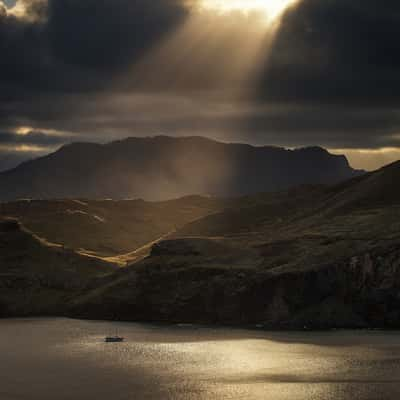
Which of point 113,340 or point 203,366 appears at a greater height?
point 113,340

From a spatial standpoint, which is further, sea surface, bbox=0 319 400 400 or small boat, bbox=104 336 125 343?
small boat, bbox=104 336 125 343

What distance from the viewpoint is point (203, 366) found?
15788cm

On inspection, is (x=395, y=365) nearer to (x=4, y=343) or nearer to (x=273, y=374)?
(x=273, y=374)

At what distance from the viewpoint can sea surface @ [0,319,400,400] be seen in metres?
135

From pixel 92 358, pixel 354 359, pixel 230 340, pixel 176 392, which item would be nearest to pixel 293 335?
pixel 230 340

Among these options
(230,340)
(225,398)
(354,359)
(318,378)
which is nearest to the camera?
(225,398)

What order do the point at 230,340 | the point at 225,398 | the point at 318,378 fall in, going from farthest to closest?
the point at 230,340 < the point at 318,378 < the point at 225,398

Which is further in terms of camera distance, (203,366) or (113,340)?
(113,340)

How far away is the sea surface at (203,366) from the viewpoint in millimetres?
135250

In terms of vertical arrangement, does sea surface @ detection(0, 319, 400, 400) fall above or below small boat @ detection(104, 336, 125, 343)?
below

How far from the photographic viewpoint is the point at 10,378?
488ft

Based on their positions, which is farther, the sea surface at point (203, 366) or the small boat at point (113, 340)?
the small boat at point (113, 340)

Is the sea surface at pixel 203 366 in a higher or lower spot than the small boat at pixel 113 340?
lower

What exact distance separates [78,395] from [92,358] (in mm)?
34565
